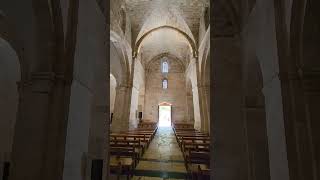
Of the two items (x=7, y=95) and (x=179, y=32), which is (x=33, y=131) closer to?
(x=7, y=95)

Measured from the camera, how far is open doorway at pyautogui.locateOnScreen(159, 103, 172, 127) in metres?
25.9

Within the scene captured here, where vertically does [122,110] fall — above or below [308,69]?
above

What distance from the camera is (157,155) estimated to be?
912 centimetres

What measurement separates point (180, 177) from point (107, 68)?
3862 millimetres

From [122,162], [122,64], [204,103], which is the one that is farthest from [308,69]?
[122,64]

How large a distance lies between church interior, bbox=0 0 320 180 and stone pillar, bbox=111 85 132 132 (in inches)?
252

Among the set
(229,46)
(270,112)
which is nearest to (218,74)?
(229,46)

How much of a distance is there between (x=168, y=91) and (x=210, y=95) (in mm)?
19521

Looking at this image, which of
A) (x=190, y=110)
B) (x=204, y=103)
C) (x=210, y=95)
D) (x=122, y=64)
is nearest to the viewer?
(x=210, y=95)

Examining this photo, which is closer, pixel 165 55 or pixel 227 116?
pixel 227 116

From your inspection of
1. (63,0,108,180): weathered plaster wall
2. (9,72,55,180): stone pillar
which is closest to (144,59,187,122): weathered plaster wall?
(63,0,108,180): weathered plaster wall

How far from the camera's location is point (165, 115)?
25.9 meters

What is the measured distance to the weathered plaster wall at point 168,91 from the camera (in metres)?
25.5

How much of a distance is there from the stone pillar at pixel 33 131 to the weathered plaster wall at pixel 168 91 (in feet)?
71.6
